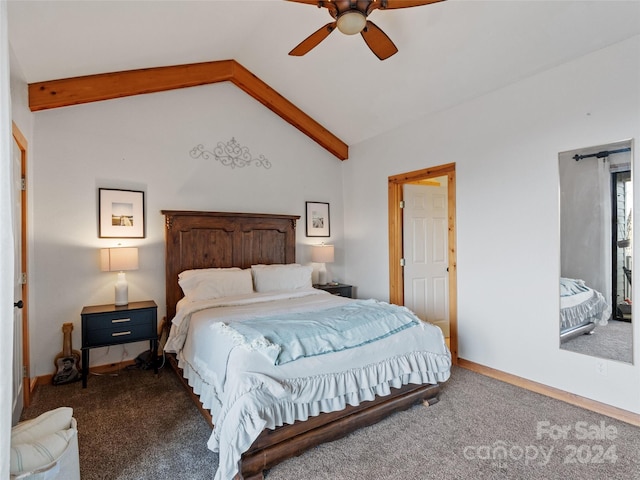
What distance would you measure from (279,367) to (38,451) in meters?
1.11

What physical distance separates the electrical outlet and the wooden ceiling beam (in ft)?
12.9

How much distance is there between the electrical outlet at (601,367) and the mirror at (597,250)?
64 mm

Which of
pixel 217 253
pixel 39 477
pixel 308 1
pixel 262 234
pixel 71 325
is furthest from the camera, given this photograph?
pixel 262 234

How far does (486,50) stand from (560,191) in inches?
53.6

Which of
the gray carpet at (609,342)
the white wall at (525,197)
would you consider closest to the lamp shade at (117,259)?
the white wall at (525,197)

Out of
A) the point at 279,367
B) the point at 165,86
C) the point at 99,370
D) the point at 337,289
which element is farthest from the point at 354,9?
the point at 99,370

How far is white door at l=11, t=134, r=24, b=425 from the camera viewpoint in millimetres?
2432

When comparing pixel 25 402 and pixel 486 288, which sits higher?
pixel 486 288

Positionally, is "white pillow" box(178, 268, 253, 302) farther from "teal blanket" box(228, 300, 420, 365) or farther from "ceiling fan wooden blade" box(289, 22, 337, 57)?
"ceiling fan wooden blade" box(289, 22, 337, 57)

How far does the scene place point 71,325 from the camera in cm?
338

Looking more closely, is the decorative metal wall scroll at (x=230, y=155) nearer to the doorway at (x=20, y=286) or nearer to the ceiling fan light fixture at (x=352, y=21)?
the doorway at (x=20, y=286)

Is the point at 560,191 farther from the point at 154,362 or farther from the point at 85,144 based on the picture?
the point at 85,144

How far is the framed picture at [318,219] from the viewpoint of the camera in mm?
5016

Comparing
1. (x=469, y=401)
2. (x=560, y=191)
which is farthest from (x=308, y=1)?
(x=469, y=401)
